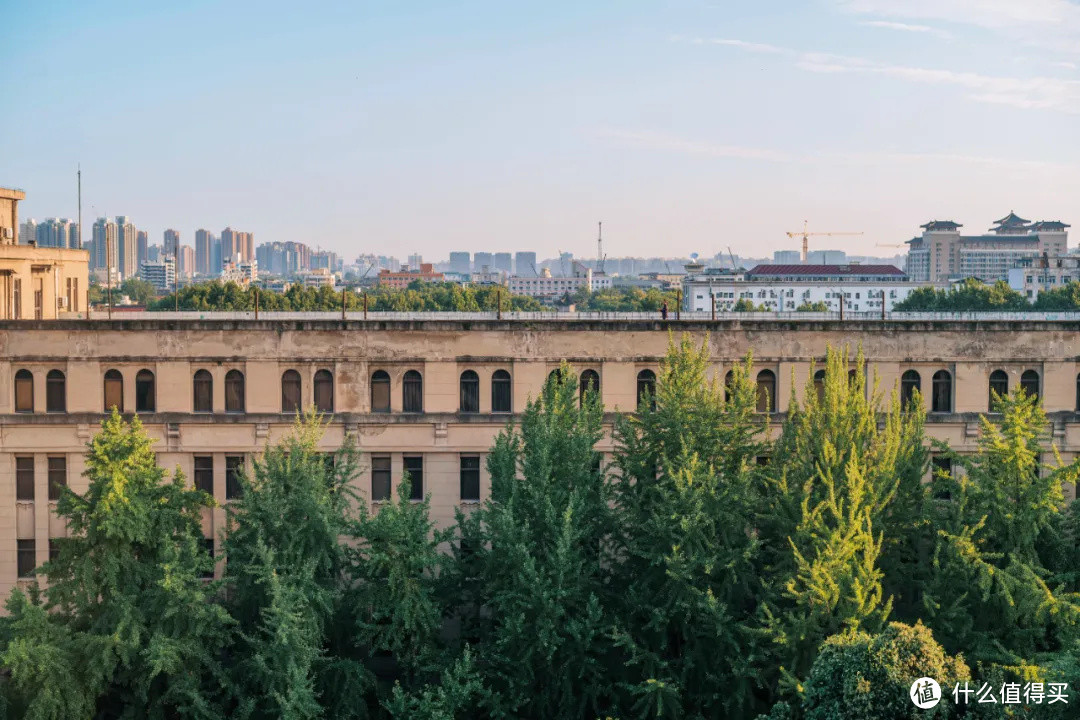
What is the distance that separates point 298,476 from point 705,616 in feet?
37.5

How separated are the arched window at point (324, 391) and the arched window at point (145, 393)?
5454mm

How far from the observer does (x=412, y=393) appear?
4353 cm

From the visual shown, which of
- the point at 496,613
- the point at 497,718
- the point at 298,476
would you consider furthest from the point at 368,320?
the point at 497,718

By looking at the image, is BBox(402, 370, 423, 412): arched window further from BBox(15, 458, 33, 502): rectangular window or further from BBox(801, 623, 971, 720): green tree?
BBox(801, 623, 971, 720): green tree

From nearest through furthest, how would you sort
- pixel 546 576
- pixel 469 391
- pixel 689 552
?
pixel 689 552 < pixel 546 576 < pixel 469 391

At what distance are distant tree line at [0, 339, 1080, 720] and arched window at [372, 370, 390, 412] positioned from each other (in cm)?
807

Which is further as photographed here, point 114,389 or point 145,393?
point 145,393

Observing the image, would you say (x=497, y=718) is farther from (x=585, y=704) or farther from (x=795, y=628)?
(x=795, y=628)

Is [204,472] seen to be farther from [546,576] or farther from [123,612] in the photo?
[546,576]

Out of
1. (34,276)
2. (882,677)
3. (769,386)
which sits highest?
(34,276)

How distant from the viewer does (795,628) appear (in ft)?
97.0

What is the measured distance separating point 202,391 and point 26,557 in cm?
816

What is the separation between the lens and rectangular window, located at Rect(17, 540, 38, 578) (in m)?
43.3

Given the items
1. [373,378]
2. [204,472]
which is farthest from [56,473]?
[373,378]
